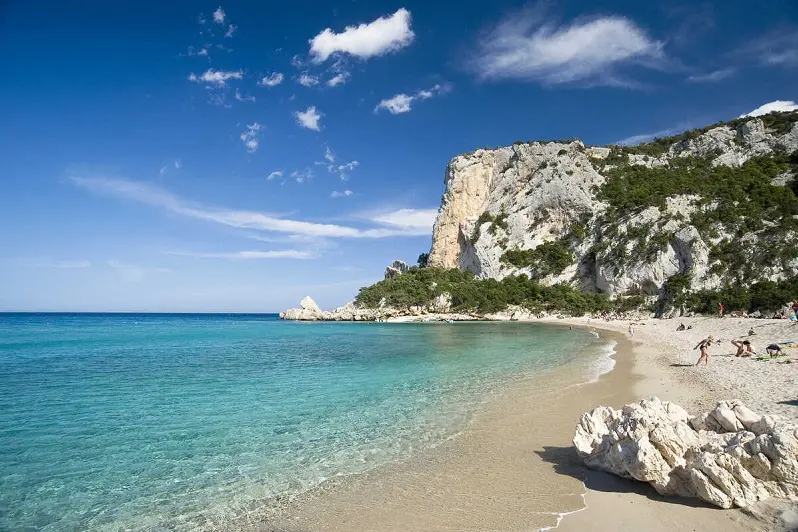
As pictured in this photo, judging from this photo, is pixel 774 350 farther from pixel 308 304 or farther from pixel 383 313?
pixel 308 304

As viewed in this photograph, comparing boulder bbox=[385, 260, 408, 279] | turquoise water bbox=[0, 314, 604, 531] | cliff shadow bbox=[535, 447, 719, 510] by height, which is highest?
boulder bbox=[385, 260, 408, 279]

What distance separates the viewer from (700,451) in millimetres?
5680

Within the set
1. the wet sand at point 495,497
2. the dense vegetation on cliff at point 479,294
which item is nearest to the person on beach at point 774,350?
the wet sand at point 495,497

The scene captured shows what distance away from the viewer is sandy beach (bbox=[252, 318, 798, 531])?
5.40m

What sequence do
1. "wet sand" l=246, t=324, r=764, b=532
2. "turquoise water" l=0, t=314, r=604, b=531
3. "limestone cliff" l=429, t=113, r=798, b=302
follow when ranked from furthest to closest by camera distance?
1. "limestone cliff" l=429, t=113, r=798, b=302
2. "turquoise water" l=0, t=314, r=604, b=531
3. "wet sand" l=246, t=324, r=764, b=532

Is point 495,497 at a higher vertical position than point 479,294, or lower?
lower

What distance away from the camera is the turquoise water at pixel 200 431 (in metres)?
6.35

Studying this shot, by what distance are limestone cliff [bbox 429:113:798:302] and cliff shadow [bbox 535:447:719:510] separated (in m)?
56.3

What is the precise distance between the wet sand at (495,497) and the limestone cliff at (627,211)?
56.4 m

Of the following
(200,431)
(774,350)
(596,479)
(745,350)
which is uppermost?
(774,350)

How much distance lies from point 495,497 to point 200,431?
680 cm

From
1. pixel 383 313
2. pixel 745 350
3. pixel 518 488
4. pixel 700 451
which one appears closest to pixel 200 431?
pixel 518 488

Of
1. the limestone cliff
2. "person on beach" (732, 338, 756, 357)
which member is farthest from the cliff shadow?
the limestone cliff

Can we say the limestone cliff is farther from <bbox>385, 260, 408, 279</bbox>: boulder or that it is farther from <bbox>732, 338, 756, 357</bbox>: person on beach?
<bbox>732, 338, 756, 357</bbox>: person on beach
